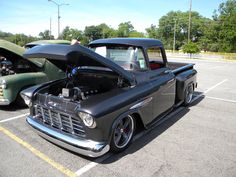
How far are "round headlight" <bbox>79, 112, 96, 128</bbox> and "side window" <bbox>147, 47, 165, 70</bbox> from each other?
1868 millimetres

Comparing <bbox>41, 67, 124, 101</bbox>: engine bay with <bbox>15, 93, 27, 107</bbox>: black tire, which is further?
<bbox>15, 93, 27, 107</bbox>: black tire

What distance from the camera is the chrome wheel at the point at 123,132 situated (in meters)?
3.46

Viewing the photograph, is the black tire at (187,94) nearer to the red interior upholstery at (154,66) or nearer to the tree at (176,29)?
the red interior upholstery at (154,66)

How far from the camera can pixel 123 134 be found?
364 cm

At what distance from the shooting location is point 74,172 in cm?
304

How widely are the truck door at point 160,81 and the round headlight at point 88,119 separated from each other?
1497 millimetres

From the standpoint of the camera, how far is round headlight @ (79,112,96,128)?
9.60 ft

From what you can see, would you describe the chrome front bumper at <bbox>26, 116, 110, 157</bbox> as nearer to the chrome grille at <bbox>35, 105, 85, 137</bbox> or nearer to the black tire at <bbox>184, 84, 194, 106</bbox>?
the chrome grille at <bbox>35, 105, 85, 137</bbox>

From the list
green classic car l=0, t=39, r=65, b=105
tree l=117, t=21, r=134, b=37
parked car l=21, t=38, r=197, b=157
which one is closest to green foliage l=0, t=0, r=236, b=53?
tree l=117, t=21, r=134, b=37

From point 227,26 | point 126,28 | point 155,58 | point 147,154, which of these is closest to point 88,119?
point 147,154

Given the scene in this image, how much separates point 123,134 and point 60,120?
102cm

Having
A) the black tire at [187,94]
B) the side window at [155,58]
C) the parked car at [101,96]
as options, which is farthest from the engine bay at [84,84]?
the black tire at [187,94]

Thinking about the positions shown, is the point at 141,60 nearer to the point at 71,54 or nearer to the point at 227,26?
the point at 71,54

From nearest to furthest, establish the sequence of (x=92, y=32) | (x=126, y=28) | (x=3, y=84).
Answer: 1. (x=3, y=84)
2. (x=92, y=32)
3. (x=126, y=28)
